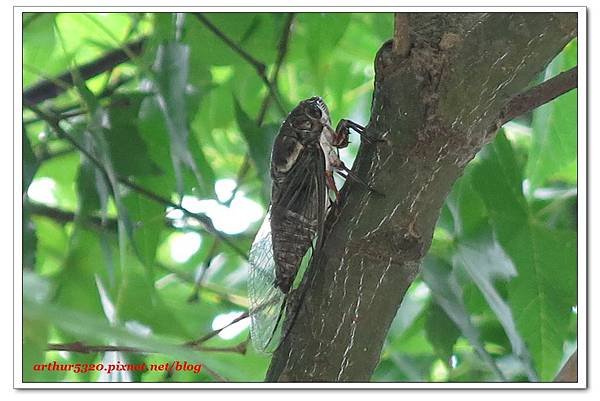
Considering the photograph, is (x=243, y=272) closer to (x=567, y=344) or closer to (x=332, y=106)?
(x=332, y=106)

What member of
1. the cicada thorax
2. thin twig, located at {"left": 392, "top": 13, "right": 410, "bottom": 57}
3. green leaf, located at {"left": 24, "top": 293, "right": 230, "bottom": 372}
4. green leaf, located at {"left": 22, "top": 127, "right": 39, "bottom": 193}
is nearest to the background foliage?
green leaf, located at {"left": 22, "top": 127, "right": 39, "bottom": 193}

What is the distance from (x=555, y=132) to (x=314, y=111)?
32cm

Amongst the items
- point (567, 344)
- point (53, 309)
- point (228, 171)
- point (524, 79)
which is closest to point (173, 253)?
point (228, 171)

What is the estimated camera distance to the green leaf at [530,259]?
904 millimetres

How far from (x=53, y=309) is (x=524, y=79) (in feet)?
1.60

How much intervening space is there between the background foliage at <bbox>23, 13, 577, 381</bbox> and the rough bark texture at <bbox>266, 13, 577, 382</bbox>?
16 centimetres

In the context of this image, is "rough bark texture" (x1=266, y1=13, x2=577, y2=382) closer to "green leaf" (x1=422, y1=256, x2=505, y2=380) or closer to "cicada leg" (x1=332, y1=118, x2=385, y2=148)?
"cicada leg" (x1=332, y1=118, x2=385, y2=148)

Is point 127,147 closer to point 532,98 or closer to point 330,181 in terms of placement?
point 330,181

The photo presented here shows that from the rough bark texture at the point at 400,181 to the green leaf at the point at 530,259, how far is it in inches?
9.7

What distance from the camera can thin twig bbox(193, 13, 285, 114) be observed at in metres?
0.98

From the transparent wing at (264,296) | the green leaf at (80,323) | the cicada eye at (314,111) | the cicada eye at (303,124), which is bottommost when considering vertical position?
the green leaf at (80,323)

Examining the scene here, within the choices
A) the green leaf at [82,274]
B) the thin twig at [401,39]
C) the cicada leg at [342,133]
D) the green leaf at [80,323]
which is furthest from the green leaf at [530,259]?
the green leaf at [80,323]

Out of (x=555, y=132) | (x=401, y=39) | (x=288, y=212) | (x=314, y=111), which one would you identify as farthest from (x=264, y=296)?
(x=555, y=132)

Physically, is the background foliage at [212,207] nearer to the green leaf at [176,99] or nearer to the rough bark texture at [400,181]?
the green leaf at [176,99]
